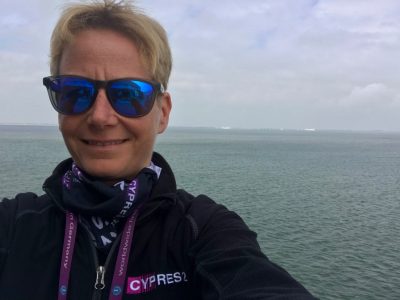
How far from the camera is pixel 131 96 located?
7.34 ft

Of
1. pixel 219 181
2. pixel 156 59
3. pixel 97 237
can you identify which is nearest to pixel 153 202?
pixel 97 237

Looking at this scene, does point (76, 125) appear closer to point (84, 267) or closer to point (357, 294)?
point (84, 267)

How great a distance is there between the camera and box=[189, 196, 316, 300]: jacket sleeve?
1921mm

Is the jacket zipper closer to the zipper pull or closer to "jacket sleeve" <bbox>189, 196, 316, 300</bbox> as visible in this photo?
the zipper pull

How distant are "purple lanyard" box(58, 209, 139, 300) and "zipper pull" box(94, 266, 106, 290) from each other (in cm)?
6

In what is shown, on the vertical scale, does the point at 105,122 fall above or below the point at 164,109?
below

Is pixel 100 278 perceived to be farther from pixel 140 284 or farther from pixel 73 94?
pixel 73 94

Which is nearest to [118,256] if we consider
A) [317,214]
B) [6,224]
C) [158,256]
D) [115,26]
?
[158,256]

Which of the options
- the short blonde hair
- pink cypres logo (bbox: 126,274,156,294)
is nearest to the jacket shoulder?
pink cypres logo (bbox: 126,274,156,294)

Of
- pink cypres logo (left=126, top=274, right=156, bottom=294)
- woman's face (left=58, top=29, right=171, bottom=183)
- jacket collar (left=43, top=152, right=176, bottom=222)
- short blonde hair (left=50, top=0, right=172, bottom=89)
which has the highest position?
short blonde hair (left=50, top=0, right=172, bottom=89)

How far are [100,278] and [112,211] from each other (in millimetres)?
371

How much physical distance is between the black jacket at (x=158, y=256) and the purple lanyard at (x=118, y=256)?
32 millimetres

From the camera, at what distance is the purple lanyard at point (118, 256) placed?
208 cm

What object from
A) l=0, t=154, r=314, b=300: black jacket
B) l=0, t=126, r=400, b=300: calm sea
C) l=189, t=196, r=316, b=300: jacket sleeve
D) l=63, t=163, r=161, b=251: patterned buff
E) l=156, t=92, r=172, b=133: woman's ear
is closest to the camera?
l=189, t=196, r=316, b=300: jacket sleeve
